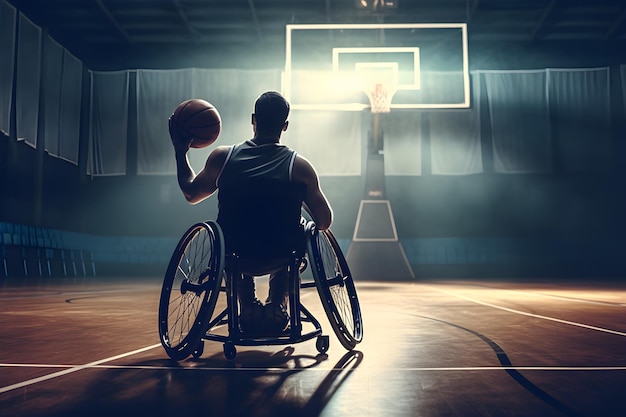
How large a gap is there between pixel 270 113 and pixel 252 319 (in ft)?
2.52

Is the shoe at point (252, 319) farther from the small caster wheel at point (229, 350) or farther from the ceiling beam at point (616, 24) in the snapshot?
the ceiling beam at point (616, 24)

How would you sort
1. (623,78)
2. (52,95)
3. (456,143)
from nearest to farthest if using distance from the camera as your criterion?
(52,95) → (456,143) → (623,78)

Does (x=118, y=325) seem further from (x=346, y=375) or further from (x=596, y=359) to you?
(x=596, y=359)

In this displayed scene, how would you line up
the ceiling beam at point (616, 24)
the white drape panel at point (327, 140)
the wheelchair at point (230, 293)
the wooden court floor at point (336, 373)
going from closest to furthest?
the wooden court floor at point (336, 373), the wheelchair at point (230, 293), the ceiling beam at point (616, 24), the white drape panel at point (327, 140)

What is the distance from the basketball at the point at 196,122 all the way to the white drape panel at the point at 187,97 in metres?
8.86

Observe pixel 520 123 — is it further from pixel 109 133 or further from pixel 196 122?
pixel 196 122

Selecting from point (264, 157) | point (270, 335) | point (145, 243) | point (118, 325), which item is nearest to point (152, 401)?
point (270, 335)

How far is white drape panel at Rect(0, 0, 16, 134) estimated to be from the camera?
8227 millimetres

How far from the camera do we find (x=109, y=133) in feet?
36.8

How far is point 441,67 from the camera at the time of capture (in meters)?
11.5

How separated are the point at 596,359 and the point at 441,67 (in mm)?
10220

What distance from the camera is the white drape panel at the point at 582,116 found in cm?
1099

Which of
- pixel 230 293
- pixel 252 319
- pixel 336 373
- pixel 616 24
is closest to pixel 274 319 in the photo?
pixel 252 319

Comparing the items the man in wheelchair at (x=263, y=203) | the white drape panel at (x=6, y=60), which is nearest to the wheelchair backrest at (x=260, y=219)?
the man in wheelchair at (x=263, y=203)
